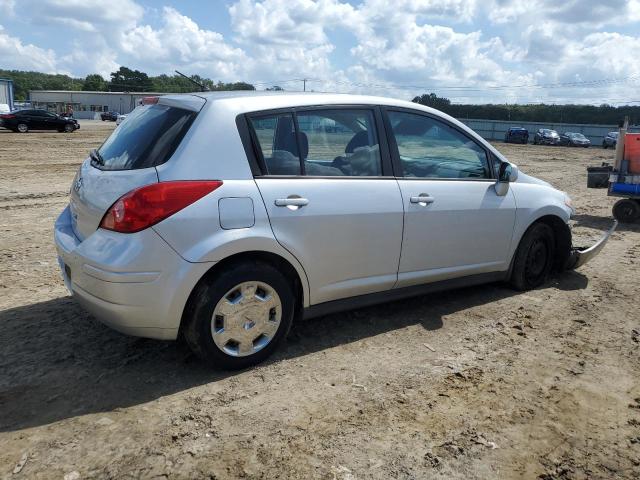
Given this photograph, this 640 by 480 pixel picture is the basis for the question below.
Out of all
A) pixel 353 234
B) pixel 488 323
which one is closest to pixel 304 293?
pixel 353 234

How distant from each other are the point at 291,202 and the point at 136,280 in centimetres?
108

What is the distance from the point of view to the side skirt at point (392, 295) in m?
3.88

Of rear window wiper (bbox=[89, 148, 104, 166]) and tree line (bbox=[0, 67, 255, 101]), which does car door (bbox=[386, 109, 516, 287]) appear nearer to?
rear window wiper (bbox=[89, 148, 104, 166])

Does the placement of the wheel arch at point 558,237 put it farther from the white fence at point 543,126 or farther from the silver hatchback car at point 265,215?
the white fence at point 543,126

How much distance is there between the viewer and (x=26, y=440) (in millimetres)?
2781

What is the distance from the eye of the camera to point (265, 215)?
11.2 feet

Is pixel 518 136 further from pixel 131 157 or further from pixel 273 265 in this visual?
pixel 131 157

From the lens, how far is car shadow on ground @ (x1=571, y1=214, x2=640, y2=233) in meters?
9.12

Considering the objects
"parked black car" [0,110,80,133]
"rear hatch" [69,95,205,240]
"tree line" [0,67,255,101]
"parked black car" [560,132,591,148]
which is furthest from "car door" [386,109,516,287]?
"tree line" [0,67,255,101]

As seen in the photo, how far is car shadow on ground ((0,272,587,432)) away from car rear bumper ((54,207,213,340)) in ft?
1.25

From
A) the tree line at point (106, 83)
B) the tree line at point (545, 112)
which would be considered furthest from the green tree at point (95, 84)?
the tree line at point (545, 112)

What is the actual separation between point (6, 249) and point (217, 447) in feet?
15.5

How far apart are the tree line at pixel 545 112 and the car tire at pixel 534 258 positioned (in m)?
65.5

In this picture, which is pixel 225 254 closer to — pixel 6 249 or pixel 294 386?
pixel 294 386
